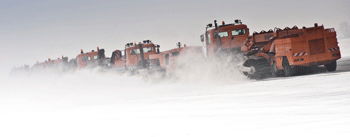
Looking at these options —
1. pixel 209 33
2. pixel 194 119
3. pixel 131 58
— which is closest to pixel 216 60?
pixel 209 33

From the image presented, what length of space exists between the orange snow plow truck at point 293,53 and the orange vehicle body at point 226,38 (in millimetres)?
1770

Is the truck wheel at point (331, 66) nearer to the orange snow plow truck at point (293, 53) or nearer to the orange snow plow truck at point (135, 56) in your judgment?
the orange snow plow truck at point (293, 53)

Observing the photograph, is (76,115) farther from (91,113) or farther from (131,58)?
(131,58)

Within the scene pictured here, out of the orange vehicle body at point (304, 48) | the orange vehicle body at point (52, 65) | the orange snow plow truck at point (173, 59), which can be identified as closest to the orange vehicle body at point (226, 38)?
the orange snow plow truck at point (173, 59)

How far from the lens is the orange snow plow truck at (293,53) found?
1191 cm

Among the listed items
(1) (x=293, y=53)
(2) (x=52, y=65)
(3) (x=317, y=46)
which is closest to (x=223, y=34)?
(1) (x=293, y=53)

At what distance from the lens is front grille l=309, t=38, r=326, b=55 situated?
39.2ft

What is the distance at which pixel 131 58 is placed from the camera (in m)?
21.3

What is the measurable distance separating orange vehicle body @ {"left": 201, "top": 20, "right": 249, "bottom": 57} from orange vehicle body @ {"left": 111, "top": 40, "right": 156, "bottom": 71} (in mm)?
5477

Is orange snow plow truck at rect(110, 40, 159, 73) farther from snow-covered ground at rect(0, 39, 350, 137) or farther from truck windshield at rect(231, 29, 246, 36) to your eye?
snow-covered ground at rect(0, 39, 350, 137)

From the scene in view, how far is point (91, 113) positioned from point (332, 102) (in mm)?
4771

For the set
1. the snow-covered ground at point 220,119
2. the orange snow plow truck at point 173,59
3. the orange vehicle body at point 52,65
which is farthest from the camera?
the orange vehicle body at point 52,65

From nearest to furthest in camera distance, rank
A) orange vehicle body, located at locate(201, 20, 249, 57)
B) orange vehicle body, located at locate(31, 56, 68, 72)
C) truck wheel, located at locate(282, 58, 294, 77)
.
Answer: truck wheel, located at locate(282, 58, 294, 77) → orange vehicle body, located at locate(201, 20, 249, 57) → orange vehicle body, located at locate(31, 56, 68, 72)

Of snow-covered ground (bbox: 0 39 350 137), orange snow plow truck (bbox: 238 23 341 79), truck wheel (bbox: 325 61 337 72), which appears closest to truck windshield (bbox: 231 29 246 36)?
orange snow plow truck (bbox: 238 23 341 79)
